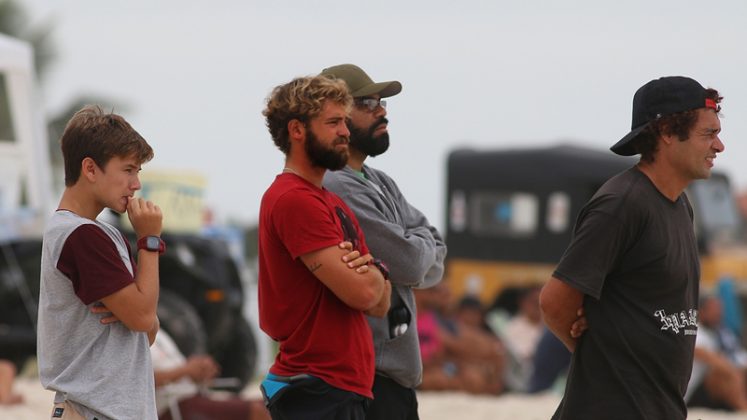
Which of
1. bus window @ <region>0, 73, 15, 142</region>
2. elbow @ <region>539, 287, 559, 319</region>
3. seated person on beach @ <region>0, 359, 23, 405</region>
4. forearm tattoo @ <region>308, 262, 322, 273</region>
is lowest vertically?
seated person on beach @ <region>0, 359, 23, 405</region>

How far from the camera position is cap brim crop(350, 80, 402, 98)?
4262 millimetres

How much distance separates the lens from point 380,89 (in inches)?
168

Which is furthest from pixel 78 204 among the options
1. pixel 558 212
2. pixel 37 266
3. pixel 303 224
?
pixel 558 212

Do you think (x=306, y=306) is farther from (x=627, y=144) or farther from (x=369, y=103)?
(x=627, y=144)

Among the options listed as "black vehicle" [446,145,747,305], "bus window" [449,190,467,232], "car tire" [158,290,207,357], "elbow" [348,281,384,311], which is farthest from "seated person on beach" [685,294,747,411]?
"elbow" [348,281,384,311]

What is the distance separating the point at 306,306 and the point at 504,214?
46.4ft

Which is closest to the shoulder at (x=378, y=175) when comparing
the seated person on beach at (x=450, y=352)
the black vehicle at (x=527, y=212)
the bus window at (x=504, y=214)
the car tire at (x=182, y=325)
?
the car tire at (x=182, y=325)

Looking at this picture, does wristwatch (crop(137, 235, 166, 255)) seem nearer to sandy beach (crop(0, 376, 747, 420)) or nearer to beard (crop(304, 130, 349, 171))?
beard (crop(304, 130, 349, 171))

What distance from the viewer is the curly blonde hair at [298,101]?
3789 mm

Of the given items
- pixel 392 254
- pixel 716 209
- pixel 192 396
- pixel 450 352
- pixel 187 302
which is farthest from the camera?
pixel 716 209

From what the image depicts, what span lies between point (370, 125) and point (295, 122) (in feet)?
1.68

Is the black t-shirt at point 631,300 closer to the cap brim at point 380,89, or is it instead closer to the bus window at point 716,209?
the cap brim at point 380,89

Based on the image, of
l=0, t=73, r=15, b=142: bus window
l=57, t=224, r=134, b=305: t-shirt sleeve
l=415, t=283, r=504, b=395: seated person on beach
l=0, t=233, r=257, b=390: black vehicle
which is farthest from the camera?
l=415, t=283, r=504, b=395: seated person on beach

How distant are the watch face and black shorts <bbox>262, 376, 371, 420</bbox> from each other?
0.55 m
